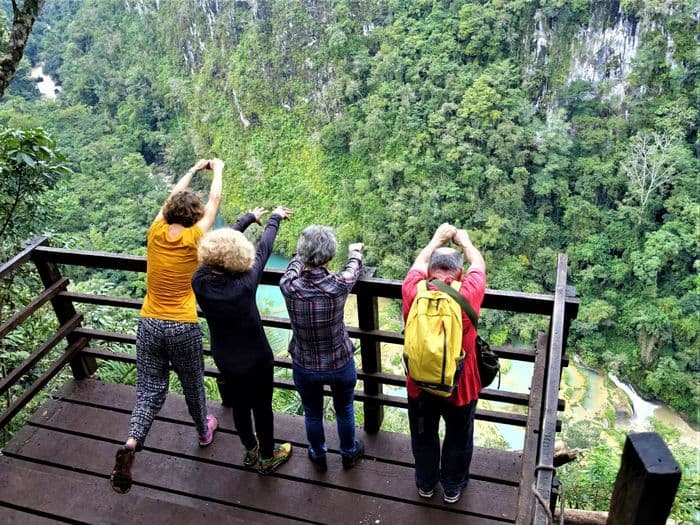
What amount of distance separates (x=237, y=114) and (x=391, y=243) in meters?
15.8

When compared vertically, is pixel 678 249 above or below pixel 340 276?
below

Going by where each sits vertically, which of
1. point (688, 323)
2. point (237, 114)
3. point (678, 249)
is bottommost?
point (688, 323)

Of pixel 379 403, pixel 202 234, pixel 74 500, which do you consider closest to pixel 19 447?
pixel 74 500

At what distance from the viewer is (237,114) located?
32844 millimetres

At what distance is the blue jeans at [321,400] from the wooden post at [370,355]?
0.16 meters

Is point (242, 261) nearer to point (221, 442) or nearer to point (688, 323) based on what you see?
point (221, 442)

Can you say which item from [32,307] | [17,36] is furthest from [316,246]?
[17,36]

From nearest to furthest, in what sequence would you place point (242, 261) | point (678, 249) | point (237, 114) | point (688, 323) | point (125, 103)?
point (242, 261), point (688, 323), point (678, 249), point (237, 114), point (125, 103)

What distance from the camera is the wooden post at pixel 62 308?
2.09 metres

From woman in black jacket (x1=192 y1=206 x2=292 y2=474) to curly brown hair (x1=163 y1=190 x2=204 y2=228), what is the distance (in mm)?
125

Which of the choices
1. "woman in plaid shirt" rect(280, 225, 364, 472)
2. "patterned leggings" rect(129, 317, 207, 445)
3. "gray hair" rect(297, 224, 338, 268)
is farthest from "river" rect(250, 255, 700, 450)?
"gray hair" rect(297, 224, 338, 268)

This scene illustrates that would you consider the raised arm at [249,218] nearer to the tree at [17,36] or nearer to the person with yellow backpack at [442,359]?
the person with yellow backpack at [442,359]

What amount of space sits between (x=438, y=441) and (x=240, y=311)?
72 centimetres

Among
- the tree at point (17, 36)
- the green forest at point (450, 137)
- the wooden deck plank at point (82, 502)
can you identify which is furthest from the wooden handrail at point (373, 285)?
the green forest at point (450, 137)
